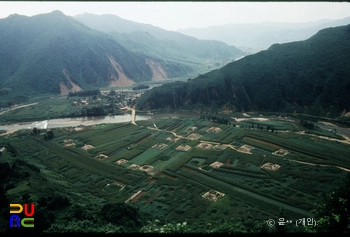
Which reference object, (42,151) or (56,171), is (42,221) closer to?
(56,171)

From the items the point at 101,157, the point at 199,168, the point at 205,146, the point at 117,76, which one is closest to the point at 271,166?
the point at 199,168

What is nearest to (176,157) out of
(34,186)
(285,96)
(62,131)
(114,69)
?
(34,186)

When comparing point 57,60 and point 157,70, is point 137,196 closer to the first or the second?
point 57,60

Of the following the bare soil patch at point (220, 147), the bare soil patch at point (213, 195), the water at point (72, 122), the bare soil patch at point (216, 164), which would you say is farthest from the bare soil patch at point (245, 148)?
the water at point (72, 122)

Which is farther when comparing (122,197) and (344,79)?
(344,79)

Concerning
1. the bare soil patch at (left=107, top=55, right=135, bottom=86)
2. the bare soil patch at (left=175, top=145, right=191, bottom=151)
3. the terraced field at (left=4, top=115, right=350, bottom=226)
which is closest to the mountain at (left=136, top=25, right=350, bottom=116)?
the terraced field at (left=4, top=115, right=350, bottom=226)

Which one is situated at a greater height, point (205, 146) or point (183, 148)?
point (205, 146)

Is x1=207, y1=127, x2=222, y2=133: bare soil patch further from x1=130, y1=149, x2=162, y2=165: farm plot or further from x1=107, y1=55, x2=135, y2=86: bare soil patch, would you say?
x1=107, y1=55, x2=135, y2=86: bare soil patch

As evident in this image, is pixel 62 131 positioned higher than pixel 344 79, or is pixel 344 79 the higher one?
pixel 344 79
